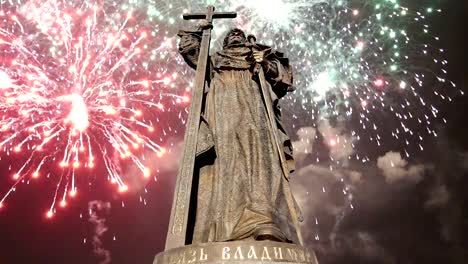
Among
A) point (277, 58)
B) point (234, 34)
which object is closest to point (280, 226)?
point (277, 58)

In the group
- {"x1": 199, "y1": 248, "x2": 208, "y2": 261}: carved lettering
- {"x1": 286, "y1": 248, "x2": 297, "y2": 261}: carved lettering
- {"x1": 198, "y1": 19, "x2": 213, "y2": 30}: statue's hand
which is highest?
{"x1": 198, "y1": 19, "x2": 213, "y2": 30}: statue's hand

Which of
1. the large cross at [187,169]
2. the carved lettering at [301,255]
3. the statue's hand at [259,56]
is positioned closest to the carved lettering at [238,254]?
the carved lettering at [301,255]

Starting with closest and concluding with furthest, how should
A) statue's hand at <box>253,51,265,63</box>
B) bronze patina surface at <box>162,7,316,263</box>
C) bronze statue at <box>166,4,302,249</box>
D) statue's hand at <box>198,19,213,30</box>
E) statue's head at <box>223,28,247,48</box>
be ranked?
bronze patina surface at <box>162,7,316,263</box> < bronze statue at <box>166,4,302,249</box> < statue's hand at <box>253,51,265,63</box> < statue's hand at <box>198,19,213,30</box> < statue's head at <box>223,28,247,48</box>

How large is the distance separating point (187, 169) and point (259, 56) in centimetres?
313

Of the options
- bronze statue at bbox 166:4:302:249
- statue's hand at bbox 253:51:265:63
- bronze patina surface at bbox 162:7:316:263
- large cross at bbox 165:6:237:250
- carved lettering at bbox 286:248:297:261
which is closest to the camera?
carved lettering at bbox 286:248:297:261

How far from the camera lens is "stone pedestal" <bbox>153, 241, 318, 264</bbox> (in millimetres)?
4414

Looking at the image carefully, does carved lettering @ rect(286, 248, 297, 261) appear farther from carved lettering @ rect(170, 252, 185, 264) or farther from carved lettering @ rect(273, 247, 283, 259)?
carved lettering @ rect(170, 252, 185, 264)

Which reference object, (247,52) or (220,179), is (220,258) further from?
(247,52)

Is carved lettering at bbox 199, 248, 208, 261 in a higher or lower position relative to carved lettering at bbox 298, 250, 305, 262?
lower

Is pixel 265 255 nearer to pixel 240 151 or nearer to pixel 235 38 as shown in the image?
→ pixel 240 151

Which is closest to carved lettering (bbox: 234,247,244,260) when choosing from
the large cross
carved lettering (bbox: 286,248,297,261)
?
carved lettering (bbox: 286,248,297,261)

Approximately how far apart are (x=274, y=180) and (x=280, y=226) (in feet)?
2.89

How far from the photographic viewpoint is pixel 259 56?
Answer: 7.83 metres

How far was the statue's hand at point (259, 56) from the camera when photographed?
7781 mm
